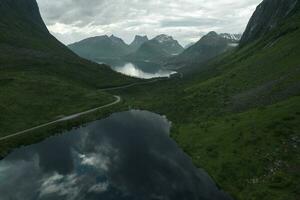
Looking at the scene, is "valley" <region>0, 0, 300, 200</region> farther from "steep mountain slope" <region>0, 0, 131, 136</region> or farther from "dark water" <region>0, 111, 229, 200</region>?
"steep mountain slope" <region>0, 0, 131, 136</region>

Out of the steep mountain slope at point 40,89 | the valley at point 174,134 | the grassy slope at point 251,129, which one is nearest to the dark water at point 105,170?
the valley at point 174,134

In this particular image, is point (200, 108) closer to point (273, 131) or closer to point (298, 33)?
point (273, 131)

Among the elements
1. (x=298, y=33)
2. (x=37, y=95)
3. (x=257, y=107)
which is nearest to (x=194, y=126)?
(x=257, y=107)

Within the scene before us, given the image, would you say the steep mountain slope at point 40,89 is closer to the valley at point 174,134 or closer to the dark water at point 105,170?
the valley at point 174,134

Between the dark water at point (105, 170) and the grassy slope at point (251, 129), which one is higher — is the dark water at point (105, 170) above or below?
below

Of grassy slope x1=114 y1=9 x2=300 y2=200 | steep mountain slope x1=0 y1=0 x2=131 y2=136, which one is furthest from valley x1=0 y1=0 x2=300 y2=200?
steep mountain slope x1=0 y1=0 x2=131 y2=136

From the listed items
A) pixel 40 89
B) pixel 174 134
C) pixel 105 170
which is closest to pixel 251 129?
pixel 174 134
